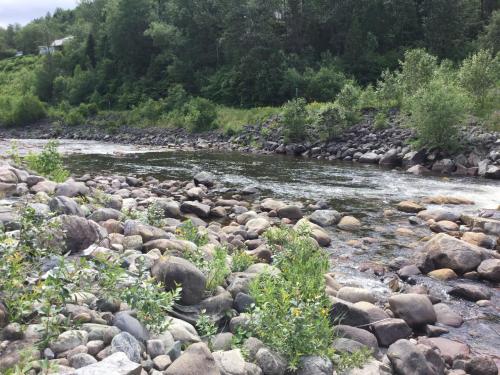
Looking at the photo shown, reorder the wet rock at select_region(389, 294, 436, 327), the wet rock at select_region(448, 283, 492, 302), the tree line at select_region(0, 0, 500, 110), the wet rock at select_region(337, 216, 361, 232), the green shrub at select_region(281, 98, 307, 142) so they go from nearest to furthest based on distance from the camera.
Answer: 1. the wet rock at select_region(389, 294, 436, 327)
2. the wet rock at select_region(448, 283, 492, 302)
3. the wet rock at select_region(337, 216, 361, 232)
4. the green shrub at select_region(281, 98, 307, 142)
5. the tree line at select_region(0, 0, 500, 110)

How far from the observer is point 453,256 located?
829 cm

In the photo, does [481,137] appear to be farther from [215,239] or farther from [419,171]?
[215,239]

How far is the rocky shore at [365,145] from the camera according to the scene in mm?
21328

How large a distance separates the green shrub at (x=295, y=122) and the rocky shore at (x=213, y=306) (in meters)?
20.6

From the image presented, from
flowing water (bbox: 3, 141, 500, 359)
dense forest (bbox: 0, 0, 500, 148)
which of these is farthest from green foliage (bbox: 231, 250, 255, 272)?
dense forest (bbox: 0, 0, 500, 148)

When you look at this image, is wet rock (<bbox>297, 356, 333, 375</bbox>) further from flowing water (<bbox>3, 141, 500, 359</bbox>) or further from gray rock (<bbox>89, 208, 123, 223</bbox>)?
gray rock (<bbox>89, 208, 123, 223</bbox>)

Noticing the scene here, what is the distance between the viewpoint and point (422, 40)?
5397 centimetres

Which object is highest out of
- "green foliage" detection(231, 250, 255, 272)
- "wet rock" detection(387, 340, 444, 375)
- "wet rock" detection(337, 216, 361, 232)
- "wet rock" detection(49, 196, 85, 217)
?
"wet rock" detection(49, 196, 85, 217)

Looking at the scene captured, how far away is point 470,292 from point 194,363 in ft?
17.0

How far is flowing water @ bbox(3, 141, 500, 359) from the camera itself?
7293 millimetres

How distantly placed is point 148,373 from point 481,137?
74.5 ft

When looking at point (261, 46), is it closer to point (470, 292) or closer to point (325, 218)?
point (325, 218)

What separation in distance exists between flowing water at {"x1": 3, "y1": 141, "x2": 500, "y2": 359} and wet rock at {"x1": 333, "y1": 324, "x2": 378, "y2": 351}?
143cm

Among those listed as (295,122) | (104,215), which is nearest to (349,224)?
(104,215)
